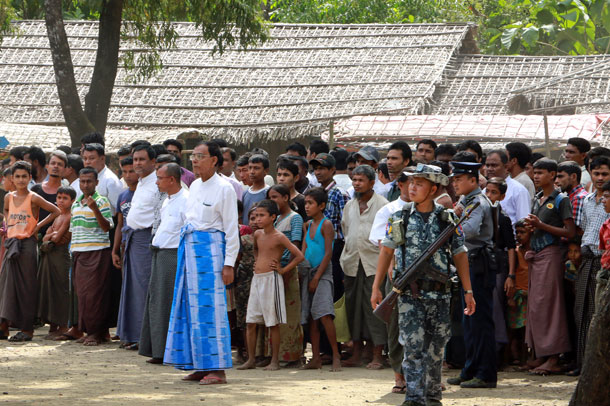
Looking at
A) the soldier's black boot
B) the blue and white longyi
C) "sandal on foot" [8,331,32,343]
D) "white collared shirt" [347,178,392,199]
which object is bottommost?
the soldier's black boot

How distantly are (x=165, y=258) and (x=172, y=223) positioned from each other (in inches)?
13.2

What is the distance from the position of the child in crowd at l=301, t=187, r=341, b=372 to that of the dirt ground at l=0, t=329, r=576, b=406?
0.34 metres

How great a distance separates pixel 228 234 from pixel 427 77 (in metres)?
12.0

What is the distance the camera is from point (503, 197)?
858 centimetres

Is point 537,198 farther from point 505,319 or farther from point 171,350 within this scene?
point 171,350

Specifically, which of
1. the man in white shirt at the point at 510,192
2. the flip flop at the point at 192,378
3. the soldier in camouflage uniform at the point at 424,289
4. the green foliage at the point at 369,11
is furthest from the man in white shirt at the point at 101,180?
the green foliage at the point at 369,11

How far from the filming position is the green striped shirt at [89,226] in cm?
1049

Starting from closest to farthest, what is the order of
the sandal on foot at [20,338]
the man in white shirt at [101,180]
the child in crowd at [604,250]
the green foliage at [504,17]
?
the child in crowd at [604,250] < the sandal on foot at [20,338] < the man in white shirt at [101,180] < the green foliage at [504,17]

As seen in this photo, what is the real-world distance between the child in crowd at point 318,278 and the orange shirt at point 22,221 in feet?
12.1

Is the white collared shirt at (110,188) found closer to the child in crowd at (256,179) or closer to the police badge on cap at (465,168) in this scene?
the child in crowd at (256,179)

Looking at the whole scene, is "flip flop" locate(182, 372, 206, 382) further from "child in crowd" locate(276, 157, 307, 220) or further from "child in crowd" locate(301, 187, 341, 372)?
"child in crowd" locate(276, 157, 307, 220)

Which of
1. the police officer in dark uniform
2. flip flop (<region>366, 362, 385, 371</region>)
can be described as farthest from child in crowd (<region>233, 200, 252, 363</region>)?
the police officer in dark uniform

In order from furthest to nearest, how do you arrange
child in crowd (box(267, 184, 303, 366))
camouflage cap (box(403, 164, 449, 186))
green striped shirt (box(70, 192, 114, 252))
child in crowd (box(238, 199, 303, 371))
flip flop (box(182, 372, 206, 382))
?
green striped shirt (box(70, 192, 114, 252)), child in crowd (box(267, 184, 303, 366)), child in crowd (box(238, 199, 303, 371)), flip flop (box(182, 372, 206, 382)), camouflage cap (box(403, 164, 449, 186))

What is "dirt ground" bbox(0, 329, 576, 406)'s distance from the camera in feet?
23.4
